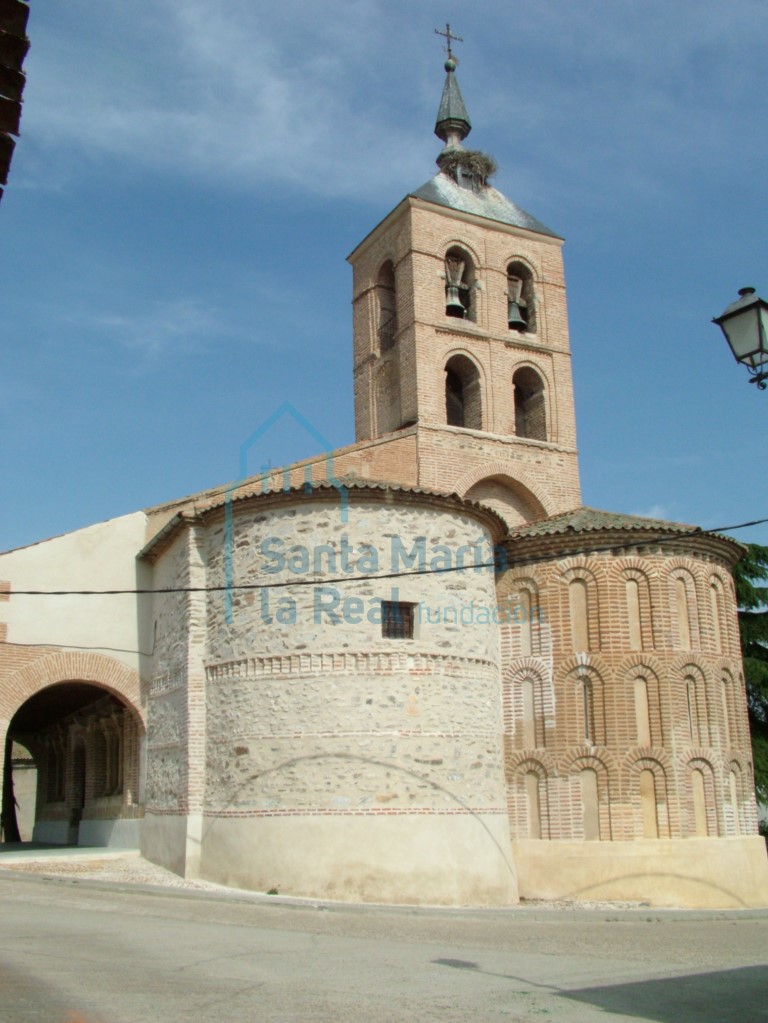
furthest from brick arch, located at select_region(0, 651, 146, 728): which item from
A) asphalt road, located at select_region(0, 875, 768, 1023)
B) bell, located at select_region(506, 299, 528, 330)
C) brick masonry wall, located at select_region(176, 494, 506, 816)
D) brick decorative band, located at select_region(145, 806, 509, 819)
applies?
bell, located at select_region(506, 299, 528, 330)

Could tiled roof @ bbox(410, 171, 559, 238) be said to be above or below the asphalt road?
above

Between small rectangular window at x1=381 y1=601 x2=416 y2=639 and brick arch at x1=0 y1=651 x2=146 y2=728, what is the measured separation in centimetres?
515

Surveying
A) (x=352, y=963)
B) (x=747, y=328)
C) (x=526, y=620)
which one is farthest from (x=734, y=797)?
(x=747, y=328)

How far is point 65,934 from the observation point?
9.93 meters

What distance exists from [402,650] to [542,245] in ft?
40.9

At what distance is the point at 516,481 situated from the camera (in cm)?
2153

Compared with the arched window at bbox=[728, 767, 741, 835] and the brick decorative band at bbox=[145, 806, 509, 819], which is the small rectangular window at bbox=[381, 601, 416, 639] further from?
the arched window at bbox=[728, 767, 741, 835]

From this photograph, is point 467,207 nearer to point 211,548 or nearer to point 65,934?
point 211,548

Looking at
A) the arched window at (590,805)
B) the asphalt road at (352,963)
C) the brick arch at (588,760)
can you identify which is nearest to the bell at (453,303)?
the brick arch at (588,760)

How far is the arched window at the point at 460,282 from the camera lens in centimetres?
2250

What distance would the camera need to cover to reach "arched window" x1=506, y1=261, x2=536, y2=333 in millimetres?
23148

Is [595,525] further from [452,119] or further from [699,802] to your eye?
[452,119]

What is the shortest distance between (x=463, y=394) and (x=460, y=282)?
2641 mm

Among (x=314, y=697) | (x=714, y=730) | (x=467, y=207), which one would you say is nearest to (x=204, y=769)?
(x=314, y=697)
